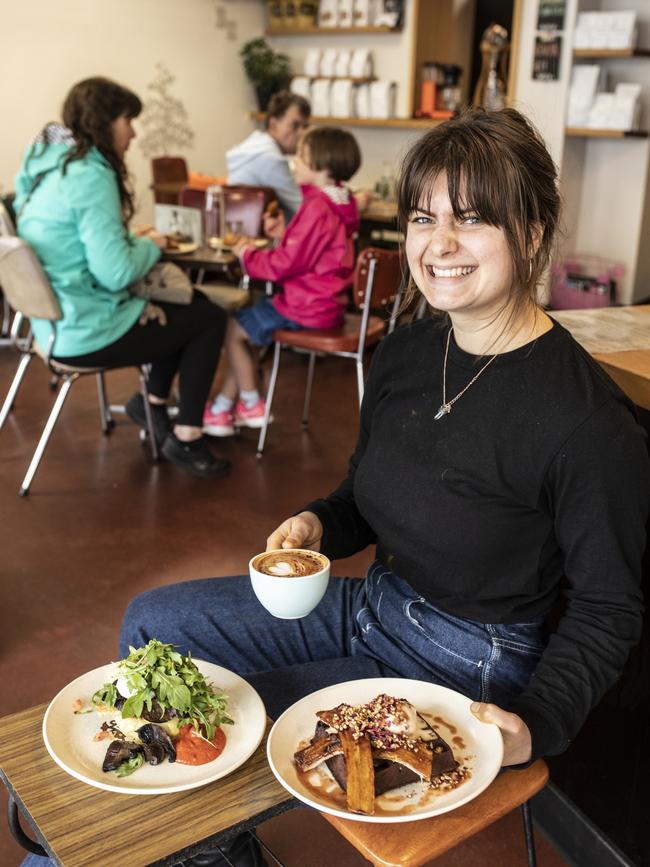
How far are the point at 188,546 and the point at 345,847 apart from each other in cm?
138

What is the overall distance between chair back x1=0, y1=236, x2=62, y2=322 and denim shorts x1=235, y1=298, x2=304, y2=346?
0.87 meters

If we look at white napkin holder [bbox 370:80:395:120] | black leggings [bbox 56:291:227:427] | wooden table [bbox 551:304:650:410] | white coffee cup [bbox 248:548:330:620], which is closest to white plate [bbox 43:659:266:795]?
white coffee cup [bbox 248:548:330:620]

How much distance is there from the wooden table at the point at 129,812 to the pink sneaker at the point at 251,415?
2.87 meters

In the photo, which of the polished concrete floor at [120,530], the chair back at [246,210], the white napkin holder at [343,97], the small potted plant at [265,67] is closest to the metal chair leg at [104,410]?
the polished concrete floor at [120,530]

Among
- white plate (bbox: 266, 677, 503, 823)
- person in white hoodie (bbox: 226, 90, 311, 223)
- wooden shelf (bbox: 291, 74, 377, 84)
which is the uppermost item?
wooden shelf (bbox: 291, 74, 377, 84)

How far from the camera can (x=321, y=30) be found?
6.73 metres

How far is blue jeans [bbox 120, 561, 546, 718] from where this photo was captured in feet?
4.20

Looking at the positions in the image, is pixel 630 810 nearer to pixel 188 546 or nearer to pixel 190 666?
pixel 190 666

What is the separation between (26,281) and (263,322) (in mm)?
980

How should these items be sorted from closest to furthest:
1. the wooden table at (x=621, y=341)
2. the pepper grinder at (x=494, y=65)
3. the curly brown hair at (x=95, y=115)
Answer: the wooden table at (x=621, y=341), the curly brown hair at (x=95, y=115), the pepper grinder at (x=494, y=65)

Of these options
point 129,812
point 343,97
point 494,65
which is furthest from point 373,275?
point 343,97

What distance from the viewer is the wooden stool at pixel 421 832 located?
100cm

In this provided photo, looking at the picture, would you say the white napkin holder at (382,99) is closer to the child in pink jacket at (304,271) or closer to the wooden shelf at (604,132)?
the wooden shelf at (604,132)

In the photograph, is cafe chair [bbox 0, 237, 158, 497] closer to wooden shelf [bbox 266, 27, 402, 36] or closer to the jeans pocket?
the jeans pocket
